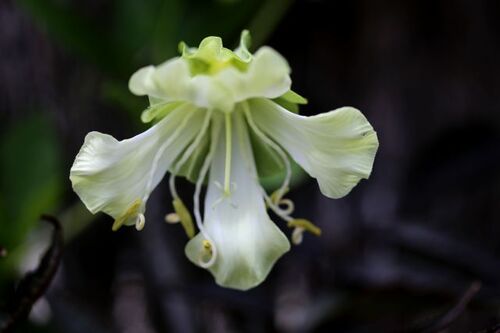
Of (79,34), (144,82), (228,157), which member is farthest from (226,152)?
(79,34)

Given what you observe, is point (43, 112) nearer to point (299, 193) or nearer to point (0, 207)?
point (0, 207)

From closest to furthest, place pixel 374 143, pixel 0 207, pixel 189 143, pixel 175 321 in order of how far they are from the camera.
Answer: pixel 374 143 < pixel 189 143 < pixel 0 207 < pixel 175 321

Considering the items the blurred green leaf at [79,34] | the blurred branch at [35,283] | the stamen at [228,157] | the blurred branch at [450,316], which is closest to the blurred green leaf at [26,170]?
the blurred green leaf at [79,34]

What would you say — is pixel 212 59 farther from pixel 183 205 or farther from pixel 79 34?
pixel 79 34

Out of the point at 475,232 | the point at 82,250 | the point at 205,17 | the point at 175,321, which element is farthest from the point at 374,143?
the point at 82,250

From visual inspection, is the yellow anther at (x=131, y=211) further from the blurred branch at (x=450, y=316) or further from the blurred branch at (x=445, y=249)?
the blurred branch at (x=445, y=249)
